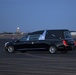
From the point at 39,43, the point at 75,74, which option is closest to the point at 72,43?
the point at 39,43

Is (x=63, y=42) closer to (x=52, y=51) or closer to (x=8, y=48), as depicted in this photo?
(x=52, y=51)

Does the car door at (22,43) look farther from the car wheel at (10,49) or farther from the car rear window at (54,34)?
the car rear window at (54,34)

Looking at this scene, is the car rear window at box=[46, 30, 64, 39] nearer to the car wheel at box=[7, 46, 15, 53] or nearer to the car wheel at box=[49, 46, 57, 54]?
the car wheel at box=[49, 46, 57, 54]

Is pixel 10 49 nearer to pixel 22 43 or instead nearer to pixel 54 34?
pixel 22 43

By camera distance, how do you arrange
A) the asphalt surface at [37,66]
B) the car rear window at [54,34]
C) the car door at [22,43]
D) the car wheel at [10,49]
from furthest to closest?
the car wheel at [10,49], the car door at [22,43], the car rear window at [54,34], the asphalt surface at [37,66]

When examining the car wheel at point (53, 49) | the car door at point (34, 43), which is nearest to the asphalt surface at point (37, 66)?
the car wheel at point (53, 49)

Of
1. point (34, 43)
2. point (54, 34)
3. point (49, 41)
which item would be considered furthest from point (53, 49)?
point (34, 43)

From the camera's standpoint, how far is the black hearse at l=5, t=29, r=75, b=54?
88.2ft

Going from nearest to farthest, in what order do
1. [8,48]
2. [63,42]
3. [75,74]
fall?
[75,74] → [63,42] → [8,48]

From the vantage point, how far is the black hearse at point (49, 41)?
26.9 m

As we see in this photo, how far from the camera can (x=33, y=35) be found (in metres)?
27.4

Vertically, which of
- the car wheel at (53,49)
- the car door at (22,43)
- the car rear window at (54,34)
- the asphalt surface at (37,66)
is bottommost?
the asphalt surface at (37,66)

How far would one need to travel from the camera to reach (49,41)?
88.6ft

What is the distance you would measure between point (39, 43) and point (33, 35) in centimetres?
76
